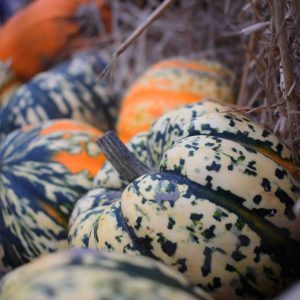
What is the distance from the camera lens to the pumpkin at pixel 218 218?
100 cm

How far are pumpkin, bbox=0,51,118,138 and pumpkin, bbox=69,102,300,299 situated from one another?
40.6 inches

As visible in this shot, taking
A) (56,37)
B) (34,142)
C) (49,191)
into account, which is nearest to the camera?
(49,191)

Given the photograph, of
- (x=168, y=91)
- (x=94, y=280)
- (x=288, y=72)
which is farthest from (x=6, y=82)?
(x=94, y=280)

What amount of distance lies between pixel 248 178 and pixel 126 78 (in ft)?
5.06

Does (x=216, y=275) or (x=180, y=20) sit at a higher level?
(x=180, y=20)

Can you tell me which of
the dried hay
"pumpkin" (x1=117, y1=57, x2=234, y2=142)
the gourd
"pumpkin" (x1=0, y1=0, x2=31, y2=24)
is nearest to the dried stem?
the dried hay

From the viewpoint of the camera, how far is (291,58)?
→ 3.51 ft

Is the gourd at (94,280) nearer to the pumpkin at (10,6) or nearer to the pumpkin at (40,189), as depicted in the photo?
the pumpkin at (40,189)

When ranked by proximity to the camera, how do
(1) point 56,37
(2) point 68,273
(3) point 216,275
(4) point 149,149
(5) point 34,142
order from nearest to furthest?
1. (2) point 68,273
2. (3) point 216,275
3. (4) point 149,149
4. (5) point 34,142
5. (1) point 56,37

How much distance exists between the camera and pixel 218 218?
1005 millimetres

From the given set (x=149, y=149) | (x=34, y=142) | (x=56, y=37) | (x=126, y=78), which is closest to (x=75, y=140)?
(x=34, y=142)

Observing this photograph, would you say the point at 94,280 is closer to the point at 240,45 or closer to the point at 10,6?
the point at 240,45

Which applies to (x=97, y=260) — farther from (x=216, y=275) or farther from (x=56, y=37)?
(x=56, y=37)

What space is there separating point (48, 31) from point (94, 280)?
2223 millimetres
